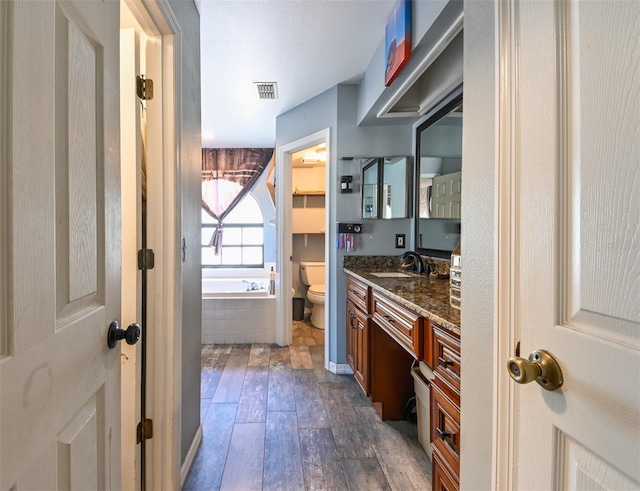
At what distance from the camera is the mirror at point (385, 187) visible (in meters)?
2.55

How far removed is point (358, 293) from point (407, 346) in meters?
0.88

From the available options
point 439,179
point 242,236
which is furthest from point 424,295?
point 242,236

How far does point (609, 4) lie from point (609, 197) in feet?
0.99

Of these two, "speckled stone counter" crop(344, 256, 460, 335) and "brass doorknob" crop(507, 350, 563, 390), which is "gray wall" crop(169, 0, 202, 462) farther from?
"brass doorknob" crop(507, 350, 563, 390)

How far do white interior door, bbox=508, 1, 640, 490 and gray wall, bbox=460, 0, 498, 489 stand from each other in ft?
0.39

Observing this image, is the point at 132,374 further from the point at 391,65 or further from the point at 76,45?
the point at 391,65

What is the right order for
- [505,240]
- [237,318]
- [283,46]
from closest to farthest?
[505,240], [283,46], [237,318]

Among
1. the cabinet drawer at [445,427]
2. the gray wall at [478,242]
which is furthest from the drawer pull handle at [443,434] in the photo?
the gray wall at [478,242]

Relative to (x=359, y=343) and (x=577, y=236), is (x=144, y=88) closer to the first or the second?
(x=577, y=236)

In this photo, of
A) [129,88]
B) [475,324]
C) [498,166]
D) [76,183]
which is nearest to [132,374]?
[76,183]

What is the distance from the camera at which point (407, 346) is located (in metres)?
1.38

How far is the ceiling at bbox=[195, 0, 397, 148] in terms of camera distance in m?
1.76

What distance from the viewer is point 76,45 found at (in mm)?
610

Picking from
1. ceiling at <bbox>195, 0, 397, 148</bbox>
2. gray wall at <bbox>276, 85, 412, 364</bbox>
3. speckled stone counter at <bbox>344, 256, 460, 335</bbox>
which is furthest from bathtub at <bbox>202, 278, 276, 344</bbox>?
ceiling at <bbox>195, 0, 397, 148</bbox>
